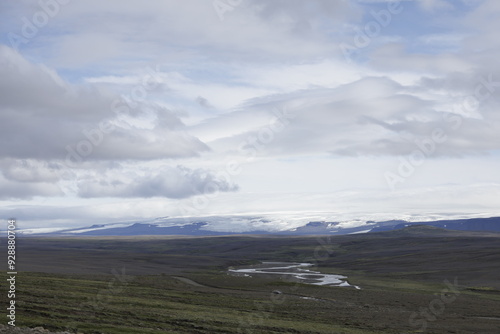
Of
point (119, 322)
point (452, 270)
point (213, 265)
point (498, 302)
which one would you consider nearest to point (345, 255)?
point (213, 265)

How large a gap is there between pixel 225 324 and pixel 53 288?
20.8 m

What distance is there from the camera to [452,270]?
109625mm

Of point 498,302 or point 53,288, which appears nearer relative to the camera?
point 53,288

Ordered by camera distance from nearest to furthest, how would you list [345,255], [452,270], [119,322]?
[119,322]
[452,270]
[345,255]

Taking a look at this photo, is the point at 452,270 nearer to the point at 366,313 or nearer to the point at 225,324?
the point at 366,313

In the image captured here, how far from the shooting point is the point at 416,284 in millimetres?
91312

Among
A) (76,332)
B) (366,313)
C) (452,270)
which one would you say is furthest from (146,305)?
(452,270)

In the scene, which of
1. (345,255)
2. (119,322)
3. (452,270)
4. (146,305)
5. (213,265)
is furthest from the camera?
(345,255)

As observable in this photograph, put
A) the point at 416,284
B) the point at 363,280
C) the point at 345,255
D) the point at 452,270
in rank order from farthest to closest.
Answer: the point at 345,255, the point at 452,270, the point at 363,280, the point at 416,284

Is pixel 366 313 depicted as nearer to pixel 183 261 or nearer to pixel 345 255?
pixel 183 261

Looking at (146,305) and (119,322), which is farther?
(146,305)

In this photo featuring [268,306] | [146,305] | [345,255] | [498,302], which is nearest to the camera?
[146,305]

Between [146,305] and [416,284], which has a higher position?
[146,305]

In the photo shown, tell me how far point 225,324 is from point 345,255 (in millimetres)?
139117
